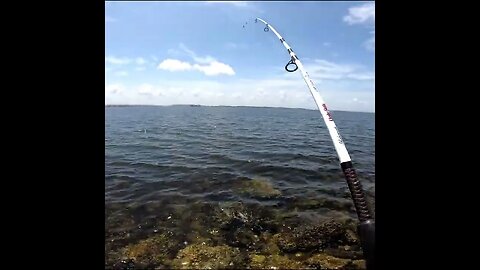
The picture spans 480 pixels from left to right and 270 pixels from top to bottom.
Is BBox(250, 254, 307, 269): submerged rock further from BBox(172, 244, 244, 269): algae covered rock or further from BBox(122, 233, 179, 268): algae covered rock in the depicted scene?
BBox(122, 233, 179, 268): algae covered rock

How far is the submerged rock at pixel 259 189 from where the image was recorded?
12930 mm

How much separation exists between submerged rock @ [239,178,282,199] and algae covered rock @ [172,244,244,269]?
4876 mm

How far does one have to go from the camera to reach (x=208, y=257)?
7.65 m

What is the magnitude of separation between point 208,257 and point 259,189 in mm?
6520

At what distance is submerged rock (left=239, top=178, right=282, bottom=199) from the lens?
42.4 ft

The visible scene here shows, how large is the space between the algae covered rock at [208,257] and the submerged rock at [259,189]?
4876mm

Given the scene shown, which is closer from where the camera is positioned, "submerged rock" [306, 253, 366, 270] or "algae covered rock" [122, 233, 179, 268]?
"submerged rock" [306, 253, 366, 270]

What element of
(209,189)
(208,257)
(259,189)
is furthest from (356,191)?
(209,189)

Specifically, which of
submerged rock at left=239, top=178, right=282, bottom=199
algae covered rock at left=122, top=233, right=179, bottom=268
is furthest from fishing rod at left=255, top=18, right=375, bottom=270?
submerged rock at left=239, top=178, right=282, bottom=199

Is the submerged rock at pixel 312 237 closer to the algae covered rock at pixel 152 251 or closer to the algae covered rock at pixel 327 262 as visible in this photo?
the algae covered rock at pixel 327 262

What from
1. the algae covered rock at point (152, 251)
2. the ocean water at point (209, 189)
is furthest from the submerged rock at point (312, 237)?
the algae covered rock at point (152, 251)
